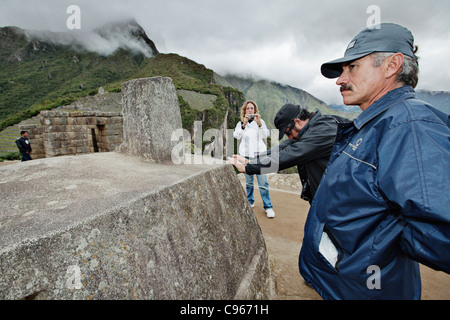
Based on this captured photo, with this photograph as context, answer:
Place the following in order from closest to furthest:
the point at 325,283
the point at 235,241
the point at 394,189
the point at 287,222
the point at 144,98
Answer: the point at 394,189 → the point at 325,283 → the point at 235,241 → the point at 144,98 → the point at 287,222

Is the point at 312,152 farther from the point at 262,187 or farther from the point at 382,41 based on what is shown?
the point at 262,187

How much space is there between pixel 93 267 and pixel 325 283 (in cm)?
150

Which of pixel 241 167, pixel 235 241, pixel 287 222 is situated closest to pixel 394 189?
pixel 235 241

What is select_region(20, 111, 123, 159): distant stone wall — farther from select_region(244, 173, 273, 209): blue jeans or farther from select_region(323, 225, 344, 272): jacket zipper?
select_region(323, 225, 344, 272): jacket zipper

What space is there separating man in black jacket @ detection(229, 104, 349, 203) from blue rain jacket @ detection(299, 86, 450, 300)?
70 cm

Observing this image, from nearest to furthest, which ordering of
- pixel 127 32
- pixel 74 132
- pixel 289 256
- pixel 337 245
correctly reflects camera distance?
pixel 337 245 → pixel 289 256 → pixel 74 132 → pixel 127 32

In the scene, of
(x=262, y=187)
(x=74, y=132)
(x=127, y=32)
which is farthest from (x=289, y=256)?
(x=127, y=32)

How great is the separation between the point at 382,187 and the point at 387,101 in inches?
21.3

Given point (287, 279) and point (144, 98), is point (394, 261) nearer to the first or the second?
point (287, 279)

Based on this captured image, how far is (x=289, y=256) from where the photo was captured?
355 cm

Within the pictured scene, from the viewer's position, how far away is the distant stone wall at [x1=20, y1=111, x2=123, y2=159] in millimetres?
7566

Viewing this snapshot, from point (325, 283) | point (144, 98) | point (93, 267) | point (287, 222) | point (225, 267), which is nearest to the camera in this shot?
point (93, 267)

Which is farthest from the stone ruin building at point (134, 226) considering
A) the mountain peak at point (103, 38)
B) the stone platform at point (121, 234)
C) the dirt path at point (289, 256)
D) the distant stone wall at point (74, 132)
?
the mountain peak at point (103, 38)
